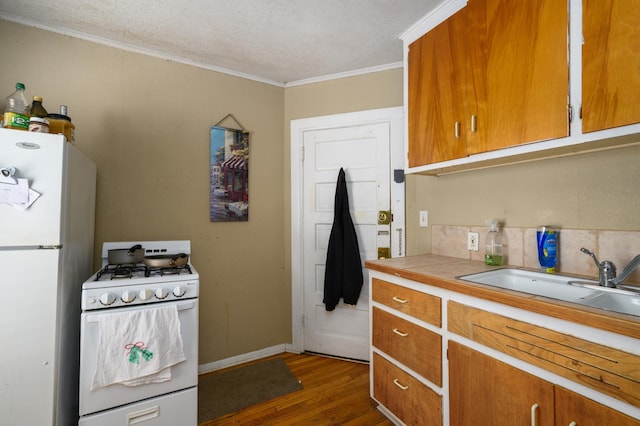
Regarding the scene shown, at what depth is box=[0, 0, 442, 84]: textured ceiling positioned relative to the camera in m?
1.72

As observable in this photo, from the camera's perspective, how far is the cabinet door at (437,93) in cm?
159

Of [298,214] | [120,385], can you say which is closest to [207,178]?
[298,214]

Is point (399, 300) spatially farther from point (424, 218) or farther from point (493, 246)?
point (424, 218)

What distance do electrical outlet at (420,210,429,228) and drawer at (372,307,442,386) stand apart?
0.76 metres

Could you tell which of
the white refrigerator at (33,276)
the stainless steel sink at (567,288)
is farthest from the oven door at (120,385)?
the stainless steel sink at (567,288)

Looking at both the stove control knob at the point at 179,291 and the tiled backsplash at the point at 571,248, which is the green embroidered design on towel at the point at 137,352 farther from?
the tiled backsplash at the point at 571,248

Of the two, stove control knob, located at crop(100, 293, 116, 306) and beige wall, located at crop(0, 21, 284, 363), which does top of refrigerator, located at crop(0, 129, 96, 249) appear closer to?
stove control knob, located at crop(100, 293, 116, 306)

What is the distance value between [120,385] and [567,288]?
2.09 metres

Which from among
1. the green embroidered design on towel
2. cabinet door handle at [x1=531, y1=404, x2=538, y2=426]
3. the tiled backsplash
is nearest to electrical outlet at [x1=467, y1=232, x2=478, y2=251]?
the tiled backsplash

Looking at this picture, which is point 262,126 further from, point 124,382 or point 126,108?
point 124,382

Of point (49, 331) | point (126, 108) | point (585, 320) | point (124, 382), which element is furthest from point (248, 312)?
point (585, 320)

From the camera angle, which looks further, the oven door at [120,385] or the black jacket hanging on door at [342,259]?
the black jacket hanging on door at [342,259]

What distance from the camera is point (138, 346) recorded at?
4.68ft

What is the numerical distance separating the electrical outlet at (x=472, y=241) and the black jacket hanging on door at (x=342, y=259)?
0.83m
